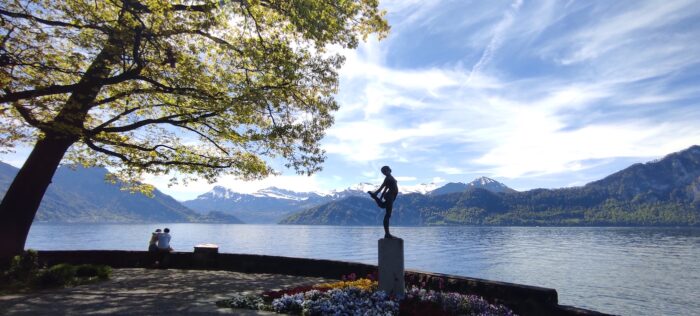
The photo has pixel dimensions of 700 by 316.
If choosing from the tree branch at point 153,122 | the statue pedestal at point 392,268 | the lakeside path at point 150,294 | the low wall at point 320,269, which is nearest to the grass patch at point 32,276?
the lakeside path at point 150,294

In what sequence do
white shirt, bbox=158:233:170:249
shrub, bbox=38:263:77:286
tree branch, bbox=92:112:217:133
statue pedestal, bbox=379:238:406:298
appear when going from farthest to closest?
white shirt, bbox=158:233:170:249, tree branch, bbox=92:112:217:133, shrub, bbox=38:263:77:286, statue pedestal, bbox=379:238:406:298

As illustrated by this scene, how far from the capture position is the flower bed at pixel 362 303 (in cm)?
1058

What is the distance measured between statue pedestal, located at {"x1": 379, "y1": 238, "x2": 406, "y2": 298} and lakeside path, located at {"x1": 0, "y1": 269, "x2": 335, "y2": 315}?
11.5 ft

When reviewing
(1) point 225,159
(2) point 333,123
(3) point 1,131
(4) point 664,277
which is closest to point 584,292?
(4) point 664,277

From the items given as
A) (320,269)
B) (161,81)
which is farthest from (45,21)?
(320,269)

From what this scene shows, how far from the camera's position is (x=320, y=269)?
17.4 m

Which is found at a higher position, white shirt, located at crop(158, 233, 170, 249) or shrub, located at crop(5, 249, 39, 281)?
white shirt, located at crop(158, 233, 170, 249)

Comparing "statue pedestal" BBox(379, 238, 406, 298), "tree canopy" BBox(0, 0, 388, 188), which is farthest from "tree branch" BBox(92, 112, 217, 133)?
"statue pedestal" BBox(379, 238, 406, 298)

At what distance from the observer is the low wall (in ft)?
36.9

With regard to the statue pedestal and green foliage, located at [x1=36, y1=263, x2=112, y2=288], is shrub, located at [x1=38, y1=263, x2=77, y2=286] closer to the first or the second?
green foliage, located at [x1=36, y1=263, x2=112, y2=288]

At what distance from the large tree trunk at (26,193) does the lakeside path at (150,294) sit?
3.74 metres

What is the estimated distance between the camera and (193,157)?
821 inches

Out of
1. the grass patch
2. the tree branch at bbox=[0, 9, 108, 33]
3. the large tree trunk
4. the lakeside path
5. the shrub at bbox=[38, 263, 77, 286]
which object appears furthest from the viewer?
the large tree trunk

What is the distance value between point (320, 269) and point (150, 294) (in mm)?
6724
